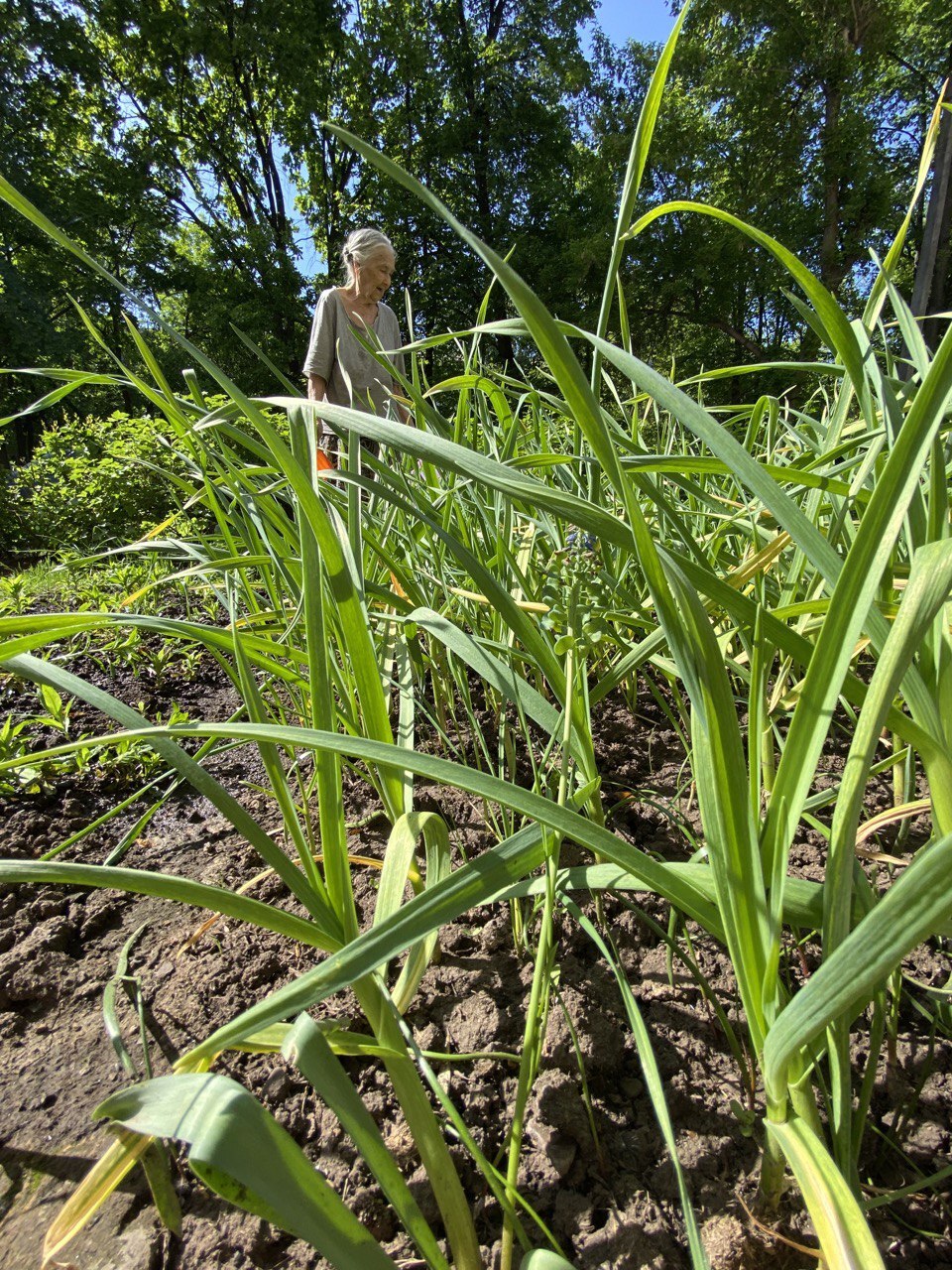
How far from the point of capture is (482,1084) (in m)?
0.46

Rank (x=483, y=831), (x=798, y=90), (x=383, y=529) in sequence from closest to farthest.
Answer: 1. (x=483, y=831)
2. (x=383, y=529)
3. (x=798, y=90)

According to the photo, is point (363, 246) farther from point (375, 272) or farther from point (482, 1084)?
point (482, 1084)

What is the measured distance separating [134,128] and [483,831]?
1467 cm

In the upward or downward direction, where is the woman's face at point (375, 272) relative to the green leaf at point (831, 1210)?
upward

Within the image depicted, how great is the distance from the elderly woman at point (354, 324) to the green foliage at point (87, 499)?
212cm

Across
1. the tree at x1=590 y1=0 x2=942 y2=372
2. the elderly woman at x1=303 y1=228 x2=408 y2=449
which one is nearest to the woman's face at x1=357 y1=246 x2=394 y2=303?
the elderly woman at x1=303 y1=228 x2=408 y2=449

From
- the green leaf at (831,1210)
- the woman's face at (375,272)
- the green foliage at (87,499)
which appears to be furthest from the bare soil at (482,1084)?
the green foliage at (87,499)

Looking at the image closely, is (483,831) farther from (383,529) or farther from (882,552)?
(882,552)

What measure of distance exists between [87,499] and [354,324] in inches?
112

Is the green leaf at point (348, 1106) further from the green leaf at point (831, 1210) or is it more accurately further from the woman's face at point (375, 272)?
the woman's face at point (375, 272)

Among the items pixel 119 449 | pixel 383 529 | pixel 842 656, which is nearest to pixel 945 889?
pixel 842 656

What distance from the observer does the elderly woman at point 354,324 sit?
6.32ft

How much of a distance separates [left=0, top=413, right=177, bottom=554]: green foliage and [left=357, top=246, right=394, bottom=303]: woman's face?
2142 mm

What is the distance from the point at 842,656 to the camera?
0.30 meters
